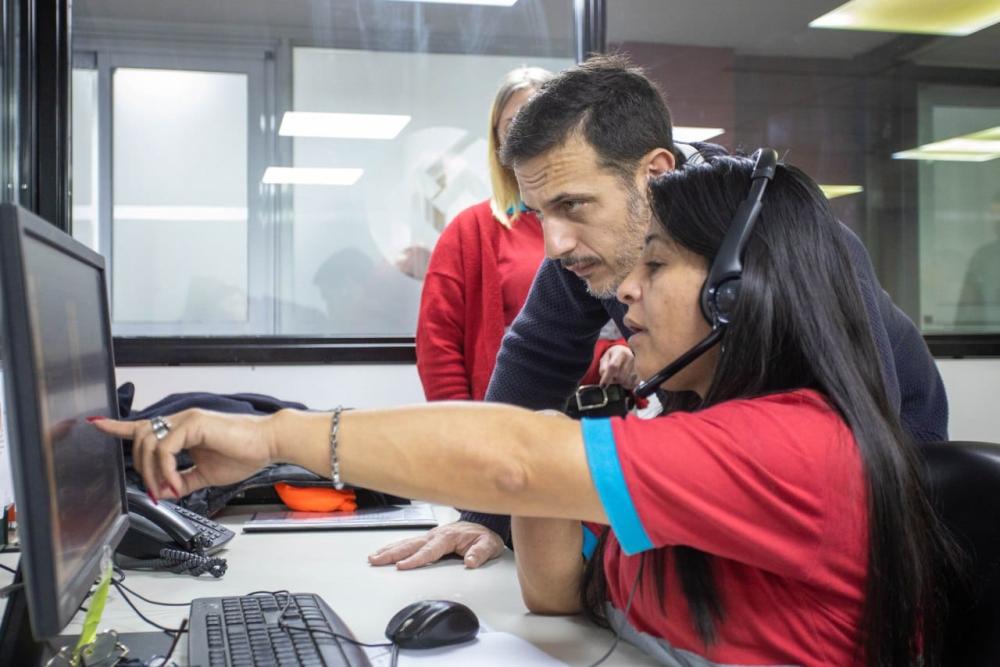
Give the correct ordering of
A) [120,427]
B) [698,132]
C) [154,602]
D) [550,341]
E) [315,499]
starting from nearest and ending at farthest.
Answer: [120,427] < [154,602] < [550,341] < [315,499] < [698,132]

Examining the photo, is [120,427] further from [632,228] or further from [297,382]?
[297,382]

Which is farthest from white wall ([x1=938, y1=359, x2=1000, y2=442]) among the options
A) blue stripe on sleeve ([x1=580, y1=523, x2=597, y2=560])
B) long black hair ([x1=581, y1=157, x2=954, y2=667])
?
long black hair ([x1=581, y1=157, x2=954, y2=667])

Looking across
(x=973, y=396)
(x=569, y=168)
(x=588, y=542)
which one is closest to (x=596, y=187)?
(x=569, y=168)

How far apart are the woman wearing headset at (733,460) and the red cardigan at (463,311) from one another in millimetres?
1369

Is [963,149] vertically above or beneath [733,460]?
above

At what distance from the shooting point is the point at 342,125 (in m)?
2.95

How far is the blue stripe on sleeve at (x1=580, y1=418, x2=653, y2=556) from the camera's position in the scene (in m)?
0.80

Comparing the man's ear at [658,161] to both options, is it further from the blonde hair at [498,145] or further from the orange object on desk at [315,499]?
the orange object on desk at [315,499]

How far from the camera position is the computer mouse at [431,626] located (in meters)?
1.00

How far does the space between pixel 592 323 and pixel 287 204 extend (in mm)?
1475

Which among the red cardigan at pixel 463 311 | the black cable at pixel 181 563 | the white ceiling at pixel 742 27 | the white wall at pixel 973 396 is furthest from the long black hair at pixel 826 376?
the white wall at pixel 973 396

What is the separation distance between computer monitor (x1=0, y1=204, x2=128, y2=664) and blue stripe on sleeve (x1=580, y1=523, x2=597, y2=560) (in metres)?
0.54

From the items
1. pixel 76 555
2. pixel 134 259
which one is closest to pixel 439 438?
pixel 76 555

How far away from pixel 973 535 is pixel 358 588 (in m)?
0.73
